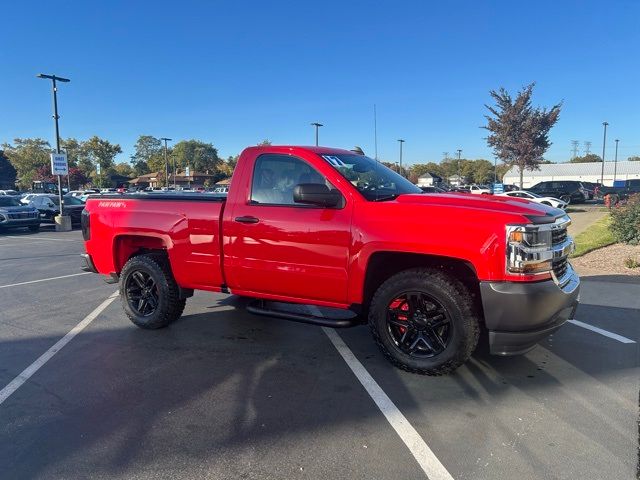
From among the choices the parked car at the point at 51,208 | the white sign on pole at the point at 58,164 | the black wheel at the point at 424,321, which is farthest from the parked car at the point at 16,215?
the black wheel at the point at 424,321

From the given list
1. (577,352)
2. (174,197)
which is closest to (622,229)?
(577,352)

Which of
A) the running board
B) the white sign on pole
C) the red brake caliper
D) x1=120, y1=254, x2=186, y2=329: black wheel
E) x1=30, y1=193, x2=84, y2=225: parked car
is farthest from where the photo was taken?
x1=30, y1=193, x2=84, y2=225: parked car

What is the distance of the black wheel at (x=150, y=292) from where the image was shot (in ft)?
17.4

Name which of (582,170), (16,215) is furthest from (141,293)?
(582,170)

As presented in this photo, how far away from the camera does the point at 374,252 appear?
13.0 feet

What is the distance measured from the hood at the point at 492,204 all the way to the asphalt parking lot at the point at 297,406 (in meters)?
1.41

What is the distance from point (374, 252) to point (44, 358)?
340 centimetres

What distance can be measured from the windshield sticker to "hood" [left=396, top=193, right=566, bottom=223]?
0.68 metres

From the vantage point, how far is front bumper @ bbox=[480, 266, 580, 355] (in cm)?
350

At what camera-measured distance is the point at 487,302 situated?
357 cm

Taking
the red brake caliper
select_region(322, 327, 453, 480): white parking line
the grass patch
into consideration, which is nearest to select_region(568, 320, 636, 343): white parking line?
the red brake caliper

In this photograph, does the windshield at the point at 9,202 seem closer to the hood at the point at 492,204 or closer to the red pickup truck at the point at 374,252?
the red pickup truck at the point at 374,252

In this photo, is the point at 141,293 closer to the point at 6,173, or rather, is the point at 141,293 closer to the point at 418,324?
the point at 418,324

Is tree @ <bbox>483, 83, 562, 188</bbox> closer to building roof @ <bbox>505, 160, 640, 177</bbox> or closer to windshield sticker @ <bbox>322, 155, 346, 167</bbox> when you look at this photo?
windshield sticker @ <bbox>322, 155, 346, 167</bbox>
